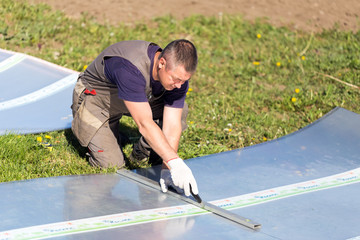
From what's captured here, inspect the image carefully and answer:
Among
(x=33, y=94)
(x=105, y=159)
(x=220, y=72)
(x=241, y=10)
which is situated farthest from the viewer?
(x=241, y=10)

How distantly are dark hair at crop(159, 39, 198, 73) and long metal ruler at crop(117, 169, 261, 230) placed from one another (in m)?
0.79

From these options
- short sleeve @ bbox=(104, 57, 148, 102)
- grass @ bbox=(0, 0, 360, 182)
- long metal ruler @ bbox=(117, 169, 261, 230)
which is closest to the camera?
long metal ruler @ bbox=(117, 169, 261, 230)

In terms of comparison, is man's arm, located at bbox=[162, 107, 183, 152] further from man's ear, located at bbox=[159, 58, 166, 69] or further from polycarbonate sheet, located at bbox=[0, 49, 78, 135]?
polycarbonate sheet, located at bbox=[0, 49, 78, 135]

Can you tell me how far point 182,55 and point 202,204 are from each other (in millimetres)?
899

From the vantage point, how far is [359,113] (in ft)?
17.4

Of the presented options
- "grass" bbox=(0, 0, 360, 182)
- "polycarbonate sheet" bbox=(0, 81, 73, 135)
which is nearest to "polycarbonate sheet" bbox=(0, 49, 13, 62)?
"grass" bbox=(0, 0, 360, 182)

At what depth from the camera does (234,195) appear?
340 cm

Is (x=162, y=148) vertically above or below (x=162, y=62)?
below

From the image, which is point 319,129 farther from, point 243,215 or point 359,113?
point 243,215

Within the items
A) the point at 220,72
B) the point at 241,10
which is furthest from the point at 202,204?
the point at 241,10

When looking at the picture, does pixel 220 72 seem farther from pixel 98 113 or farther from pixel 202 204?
pixel 202 204

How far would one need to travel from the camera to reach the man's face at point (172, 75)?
308 centimetres

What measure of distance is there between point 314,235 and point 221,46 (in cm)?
420

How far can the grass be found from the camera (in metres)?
3.94
